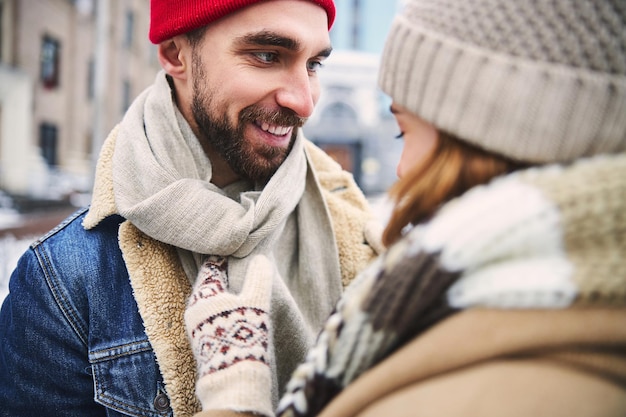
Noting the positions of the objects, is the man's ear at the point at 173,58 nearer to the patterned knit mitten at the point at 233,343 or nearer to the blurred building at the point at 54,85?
the patterned knit mitten at the point at 233,343

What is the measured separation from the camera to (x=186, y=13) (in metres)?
1.79

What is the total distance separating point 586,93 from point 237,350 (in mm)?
914

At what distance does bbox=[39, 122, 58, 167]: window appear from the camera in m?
17.8

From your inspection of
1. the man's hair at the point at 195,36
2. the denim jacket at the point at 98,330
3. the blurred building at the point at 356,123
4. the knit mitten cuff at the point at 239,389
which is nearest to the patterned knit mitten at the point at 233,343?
the knit mitten cuff at the point at 239,389

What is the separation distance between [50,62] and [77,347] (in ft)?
64.9

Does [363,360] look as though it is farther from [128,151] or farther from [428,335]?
[128,151]

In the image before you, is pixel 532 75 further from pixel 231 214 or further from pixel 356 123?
pixel 356 123

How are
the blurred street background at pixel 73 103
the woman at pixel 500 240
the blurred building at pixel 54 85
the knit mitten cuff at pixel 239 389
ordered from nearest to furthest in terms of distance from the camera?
1. the woman at pixel 500 240
2. the knit mitten cuff at pixel 239 389
3. the blurred street background at pixel 73 103
4. the blurred building at pixel 54 85

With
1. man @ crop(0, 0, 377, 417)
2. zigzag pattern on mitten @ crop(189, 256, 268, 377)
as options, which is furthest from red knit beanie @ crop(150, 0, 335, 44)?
zigzag pattern on mitten @ crop(189, 256, 268, 377)

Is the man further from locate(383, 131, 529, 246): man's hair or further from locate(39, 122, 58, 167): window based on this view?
locate(39, 122, 58, 167): window

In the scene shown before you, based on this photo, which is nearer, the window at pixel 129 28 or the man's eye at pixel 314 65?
the man's eye at pixel 314 65

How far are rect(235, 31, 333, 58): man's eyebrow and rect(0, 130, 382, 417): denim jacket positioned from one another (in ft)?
2.26

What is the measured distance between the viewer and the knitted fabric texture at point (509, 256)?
81 cm

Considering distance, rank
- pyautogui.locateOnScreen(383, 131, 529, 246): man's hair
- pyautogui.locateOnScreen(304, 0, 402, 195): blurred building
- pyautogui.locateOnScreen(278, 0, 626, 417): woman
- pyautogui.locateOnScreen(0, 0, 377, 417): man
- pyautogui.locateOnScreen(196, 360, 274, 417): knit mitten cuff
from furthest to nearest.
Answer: pyautogui.locateOnScreen(304, 0, 402, 195): blurred building < pyautogui.locateOnScreen(0, 0, 377, 417): man < pyautogui.locateOnScreen(196, 360, 274, 417): knit mitten cuff < pyautogui.locateOnScreen(383, 131, 529, 246): man's hair < pyautogui.locateOnScreen(278, 0, 626, 417): woman
